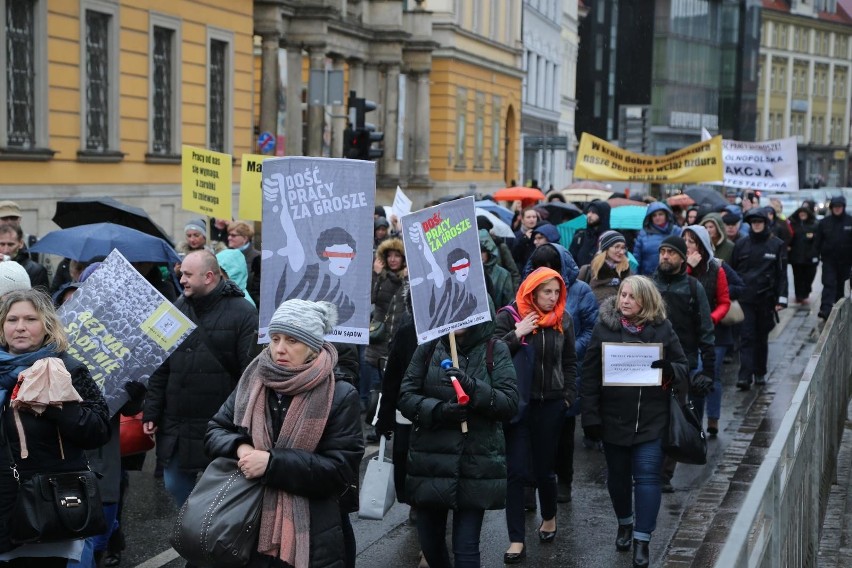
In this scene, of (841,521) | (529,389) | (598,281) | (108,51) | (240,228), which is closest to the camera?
(529,389)

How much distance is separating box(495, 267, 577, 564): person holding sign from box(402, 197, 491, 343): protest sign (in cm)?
91

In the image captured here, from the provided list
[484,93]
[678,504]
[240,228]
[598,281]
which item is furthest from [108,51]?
[484,93]

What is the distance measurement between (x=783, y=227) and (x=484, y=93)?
86.4 feet

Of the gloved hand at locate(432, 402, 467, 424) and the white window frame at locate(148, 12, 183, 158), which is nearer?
the gloved hand at locate(432, 402, 467, 424)

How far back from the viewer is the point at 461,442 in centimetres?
680

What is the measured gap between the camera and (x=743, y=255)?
50.1 feet

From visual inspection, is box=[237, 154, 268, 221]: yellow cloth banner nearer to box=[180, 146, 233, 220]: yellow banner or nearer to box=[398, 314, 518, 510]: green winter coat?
box=[180, 146, 233, 220]: yellow banner

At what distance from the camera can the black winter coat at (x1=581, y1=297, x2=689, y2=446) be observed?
802 cm

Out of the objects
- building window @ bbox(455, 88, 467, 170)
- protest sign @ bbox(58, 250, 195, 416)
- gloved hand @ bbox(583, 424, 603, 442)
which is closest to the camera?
protest sign @ bbox(58, 250, 195, 416)

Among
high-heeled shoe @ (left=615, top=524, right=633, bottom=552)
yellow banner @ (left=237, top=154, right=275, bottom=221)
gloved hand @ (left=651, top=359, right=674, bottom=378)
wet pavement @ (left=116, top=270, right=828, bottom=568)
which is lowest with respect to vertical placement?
wet pavement @ (left=116, top=270, right=828, bottom=568)

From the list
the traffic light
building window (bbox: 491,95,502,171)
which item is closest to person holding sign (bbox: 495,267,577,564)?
the traffic light

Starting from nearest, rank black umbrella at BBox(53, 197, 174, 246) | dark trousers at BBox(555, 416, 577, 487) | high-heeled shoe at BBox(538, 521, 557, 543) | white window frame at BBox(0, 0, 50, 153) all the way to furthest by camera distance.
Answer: high-heeled shoe at BBox(538, 521, 557, 543) → dark trousers at BBox(555, 416, 577, 487) → black umbrella at BBox(53, 197, 174, 246) → white window frame at BBox(0, 0, 50, 153)

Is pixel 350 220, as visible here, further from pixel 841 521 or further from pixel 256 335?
pixel 841 521

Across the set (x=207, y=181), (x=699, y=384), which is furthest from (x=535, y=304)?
(x=207, y=181)
